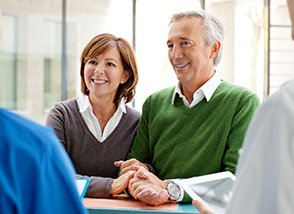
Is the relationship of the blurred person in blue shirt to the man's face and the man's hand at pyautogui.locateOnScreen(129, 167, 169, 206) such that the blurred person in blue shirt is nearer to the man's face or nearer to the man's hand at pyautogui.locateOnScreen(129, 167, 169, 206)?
the man's hand at pyautogui.locateOnScreen(129, 167, 169, 206)

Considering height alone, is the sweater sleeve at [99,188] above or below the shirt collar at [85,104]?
below

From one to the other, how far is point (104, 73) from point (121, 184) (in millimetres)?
511

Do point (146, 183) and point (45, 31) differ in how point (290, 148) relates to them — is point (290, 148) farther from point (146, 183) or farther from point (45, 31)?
point (45, 31)

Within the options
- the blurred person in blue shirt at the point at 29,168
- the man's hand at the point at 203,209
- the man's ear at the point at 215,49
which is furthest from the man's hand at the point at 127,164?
the blurred person in blue shirt at the point at 29,168

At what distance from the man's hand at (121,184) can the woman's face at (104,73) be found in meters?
0.43

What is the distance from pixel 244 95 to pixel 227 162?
0.86ft

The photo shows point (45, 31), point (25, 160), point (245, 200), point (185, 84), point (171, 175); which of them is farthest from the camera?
point (45, 31)

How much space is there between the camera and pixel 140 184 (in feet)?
5.31

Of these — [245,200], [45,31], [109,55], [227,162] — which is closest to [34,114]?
[45,31]

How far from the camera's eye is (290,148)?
72 cm

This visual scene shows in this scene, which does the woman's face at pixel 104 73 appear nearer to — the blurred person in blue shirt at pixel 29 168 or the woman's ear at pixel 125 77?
the woman's ear at pixel 125 77

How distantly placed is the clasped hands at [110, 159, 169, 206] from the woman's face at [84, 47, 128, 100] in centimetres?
35

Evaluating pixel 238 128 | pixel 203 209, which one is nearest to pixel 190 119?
pixel 238 128

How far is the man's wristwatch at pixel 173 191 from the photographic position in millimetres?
1605
